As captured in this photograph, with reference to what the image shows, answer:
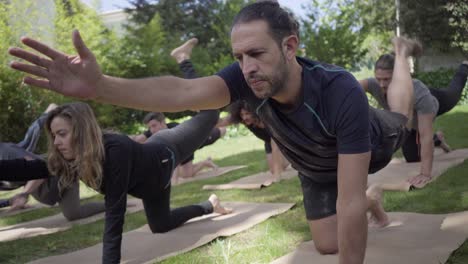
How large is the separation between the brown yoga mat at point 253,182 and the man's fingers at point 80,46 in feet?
11.6

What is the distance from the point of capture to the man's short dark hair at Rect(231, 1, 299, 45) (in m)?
1.87

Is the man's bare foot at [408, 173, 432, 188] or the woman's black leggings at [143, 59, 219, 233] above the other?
the woman's black leggings at [143, 59, 219, 233]

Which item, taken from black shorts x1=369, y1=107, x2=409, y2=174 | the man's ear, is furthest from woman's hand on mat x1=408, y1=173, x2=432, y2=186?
the man's ear

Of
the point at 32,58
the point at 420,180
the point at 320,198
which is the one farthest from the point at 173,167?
the point at 420,180

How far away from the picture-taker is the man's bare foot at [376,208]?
9.81ft

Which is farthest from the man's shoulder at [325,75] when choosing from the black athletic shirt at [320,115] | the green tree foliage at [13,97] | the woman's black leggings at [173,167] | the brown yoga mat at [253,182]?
A: the green tree foliage at [13,97]

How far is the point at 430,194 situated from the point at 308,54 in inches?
576

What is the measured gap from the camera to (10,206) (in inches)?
206

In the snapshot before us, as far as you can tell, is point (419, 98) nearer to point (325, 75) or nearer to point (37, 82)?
point (325, 75)

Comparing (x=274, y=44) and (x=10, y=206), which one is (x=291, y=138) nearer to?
(x=274, y=44)

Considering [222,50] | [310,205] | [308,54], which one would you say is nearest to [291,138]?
[310,205]

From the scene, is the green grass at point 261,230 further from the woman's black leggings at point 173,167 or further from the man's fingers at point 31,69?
the man's fingers at point 31,69

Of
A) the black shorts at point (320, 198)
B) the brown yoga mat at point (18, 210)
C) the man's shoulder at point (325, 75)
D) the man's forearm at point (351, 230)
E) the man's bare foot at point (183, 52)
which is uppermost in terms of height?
the man's shoulder at point (325, 75)

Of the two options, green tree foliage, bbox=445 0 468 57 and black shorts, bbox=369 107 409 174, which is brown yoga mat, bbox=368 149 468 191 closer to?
black shorts, bbox=369 107 409 174
